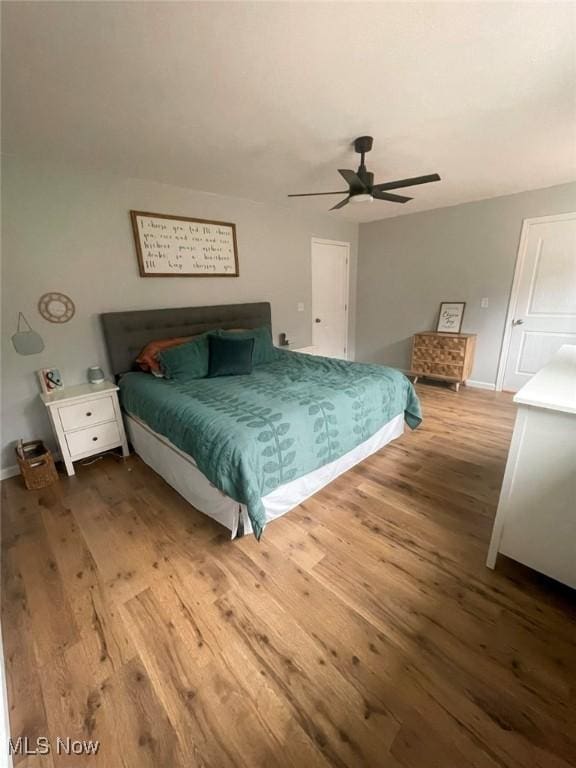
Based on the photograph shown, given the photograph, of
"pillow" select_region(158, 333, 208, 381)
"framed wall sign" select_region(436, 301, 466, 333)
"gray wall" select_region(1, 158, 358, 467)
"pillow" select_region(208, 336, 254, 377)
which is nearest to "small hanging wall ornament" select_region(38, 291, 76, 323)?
"gray wall" select_region(1, 158, 358, 467)

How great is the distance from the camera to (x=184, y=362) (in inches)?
103

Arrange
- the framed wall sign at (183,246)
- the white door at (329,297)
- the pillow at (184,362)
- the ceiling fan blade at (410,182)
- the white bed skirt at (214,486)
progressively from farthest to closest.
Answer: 1. the white door at (329,297)
2. the framed wall sign at (183,246)
3. the pillow at (184,362)
4. the ceiling fan blade at (410,182)
5. the white bed skirt at (214,486)

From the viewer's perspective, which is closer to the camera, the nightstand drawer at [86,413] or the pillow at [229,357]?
the nightstand drawer at [86,413]

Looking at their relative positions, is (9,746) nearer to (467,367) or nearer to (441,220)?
(467,367)

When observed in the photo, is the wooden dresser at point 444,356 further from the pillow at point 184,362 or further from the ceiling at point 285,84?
the pillow at point 184,362

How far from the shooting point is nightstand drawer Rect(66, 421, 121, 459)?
2.39 metres

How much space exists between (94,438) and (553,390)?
303 centimetres

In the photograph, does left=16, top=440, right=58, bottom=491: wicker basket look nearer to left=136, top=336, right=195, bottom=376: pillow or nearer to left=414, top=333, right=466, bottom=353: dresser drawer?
left=136, top=336, right=195, bottom=376: pillow

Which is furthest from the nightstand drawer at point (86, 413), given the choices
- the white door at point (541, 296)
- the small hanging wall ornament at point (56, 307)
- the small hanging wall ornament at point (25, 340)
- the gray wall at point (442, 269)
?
the white door at point (541, 296)

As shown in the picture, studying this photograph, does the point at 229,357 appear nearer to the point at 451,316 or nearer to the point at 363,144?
the point at 363,144

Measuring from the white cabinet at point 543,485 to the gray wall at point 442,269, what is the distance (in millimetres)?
2956

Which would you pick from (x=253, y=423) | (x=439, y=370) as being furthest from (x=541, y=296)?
(x=253, y=423)

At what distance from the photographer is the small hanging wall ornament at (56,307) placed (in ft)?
7.96

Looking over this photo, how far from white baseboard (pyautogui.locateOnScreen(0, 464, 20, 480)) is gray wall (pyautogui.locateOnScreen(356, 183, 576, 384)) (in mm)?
4740
